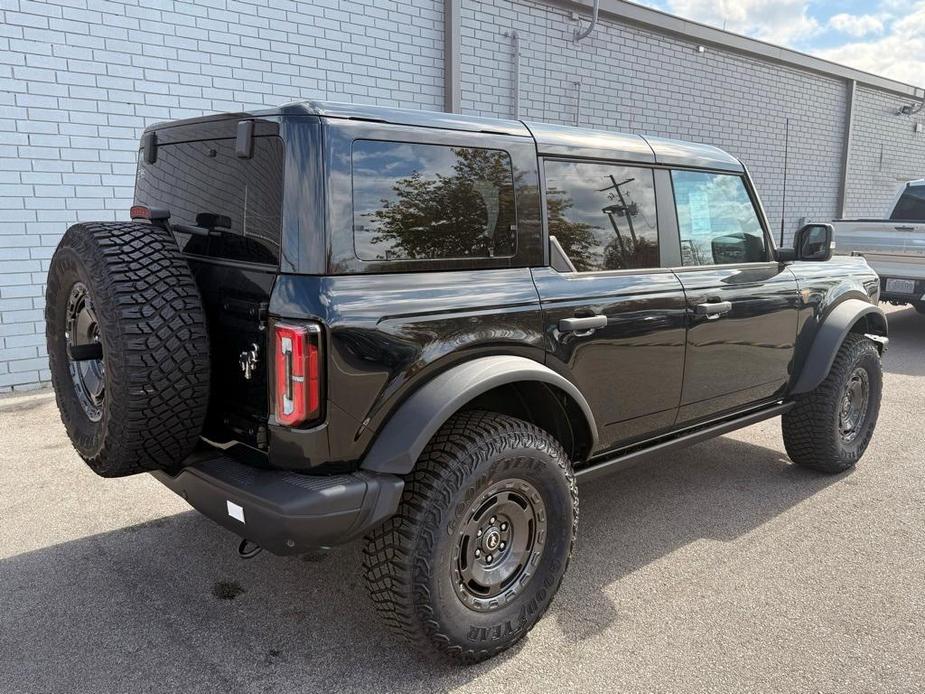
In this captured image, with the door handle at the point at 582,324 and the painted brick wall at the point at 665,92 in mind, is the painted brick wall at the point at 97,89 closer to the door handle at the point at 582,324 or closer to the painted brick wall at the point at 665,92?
the painted brick wall at the point at 665,92

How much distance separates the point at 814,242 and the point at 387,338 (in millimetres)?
2791

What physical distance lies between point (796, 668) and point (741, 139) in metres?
12.2

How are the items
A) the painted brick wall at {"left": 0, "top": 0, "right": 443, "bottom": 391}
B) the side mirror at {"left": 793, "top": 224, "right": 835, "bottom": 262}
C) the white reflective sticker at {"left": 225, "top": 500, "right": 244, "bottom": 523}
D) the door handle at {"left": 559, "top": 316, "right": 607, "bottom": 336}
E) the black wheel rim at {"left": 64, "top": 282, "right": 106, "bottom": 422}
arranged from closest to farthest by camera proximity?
the white reflective sticker at {"left": 225, "top": 500, "right": 244, "bottom": 523}, the black wheel rim at {"left": 64, "top": 282, "right": 106, "bottom": 422}, the door handle at {"left": 559, "top": 316, "right": 607, "bottom": 336}, the side mirror at {"left": 793, "top": 224, "right": 835, "bottom": 262}, the painted brick wall at {"left": 0, "top": 0, "right": 443, "bottom": 391}

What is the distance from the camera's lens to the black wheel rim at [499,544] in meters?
2.64

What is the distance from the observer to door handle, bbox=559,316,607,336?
2.95 meters

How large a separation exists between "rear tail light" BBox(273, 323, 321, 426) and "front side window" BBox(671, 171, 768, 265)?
210 centimetres

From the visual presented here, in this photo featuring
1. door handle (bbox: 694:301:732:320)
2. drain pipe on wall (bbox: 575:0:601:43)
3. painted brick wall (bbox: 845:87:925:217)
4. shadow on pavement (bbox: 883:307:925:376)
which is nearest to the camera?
door handle (bbox: 694:301:732:320)

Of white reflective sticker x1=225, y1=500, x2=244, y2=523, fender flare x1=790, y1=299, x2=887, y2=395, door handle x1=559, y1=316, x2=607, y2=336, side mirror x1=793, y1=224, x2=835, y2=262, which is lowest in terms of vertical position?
white reflective sticker x1=225, y1=500, x2=244, y2=523

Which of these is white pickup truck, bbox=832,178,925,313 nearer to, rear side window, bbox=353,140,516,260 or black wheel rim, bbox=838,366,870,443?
black wheel rim, bbox=838,366,870,443

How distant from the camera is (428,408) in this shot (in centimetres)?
244

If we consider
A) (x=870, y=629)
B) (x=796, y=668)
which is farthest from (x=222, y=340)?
(x=870, y=629)

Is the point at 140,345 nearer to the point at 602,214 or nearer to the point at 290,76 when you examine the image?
the point at 602,214

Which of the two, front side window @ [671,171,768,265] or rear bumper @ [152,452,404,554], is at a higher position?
front side window @ [671,171,768,265]

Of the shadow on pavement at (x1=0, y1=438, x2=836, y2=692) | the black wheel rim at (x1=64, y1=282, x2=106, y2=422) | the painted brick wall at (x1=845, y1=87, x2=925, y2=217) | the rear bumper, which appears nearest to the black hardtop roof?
the black wheel rim at (x1=64, y1=282, x2=106, y2=422)
